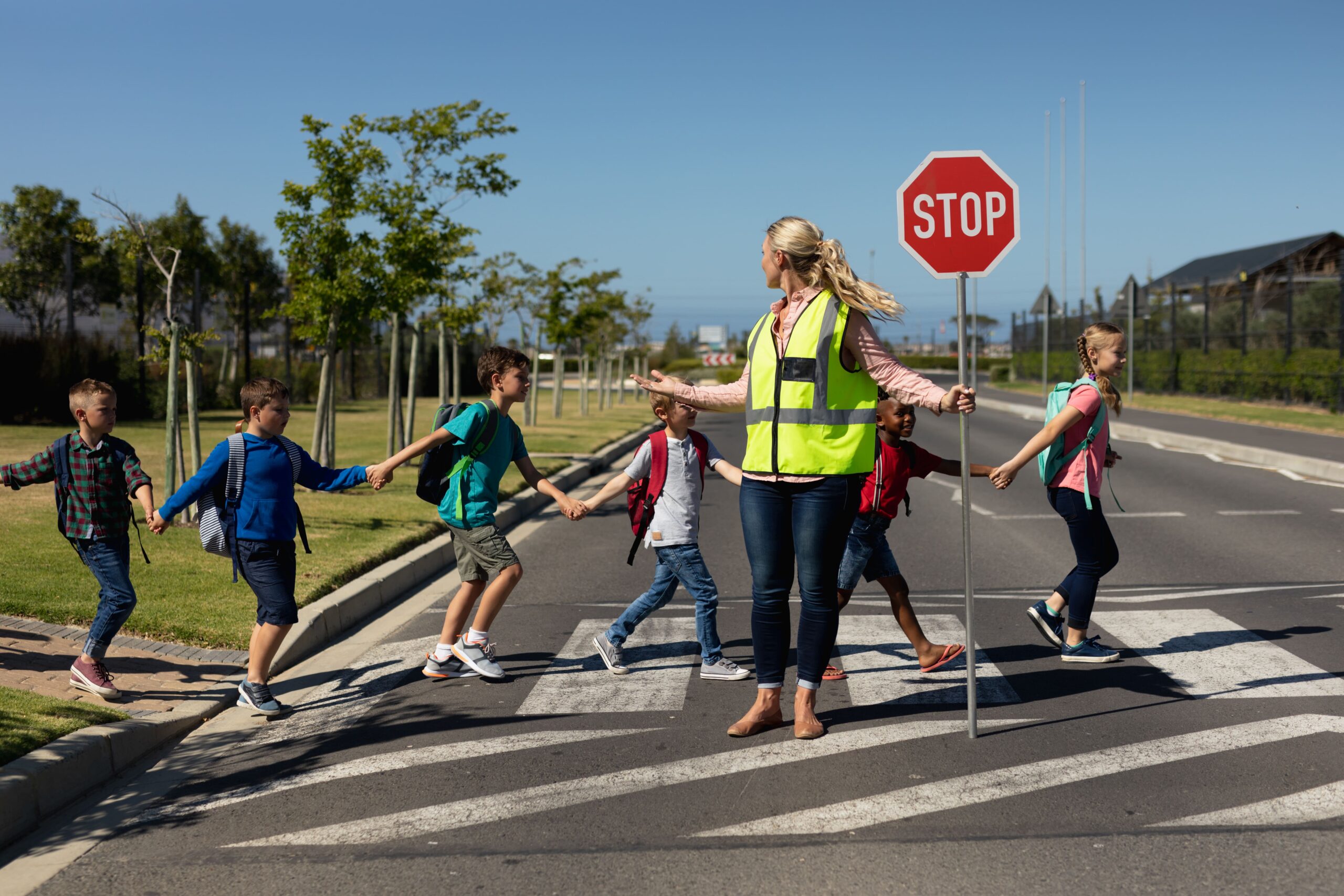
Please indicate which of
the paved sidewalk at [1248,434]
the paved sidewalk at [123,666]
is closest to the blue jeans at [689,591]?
the paved sidewalk at [123,666]

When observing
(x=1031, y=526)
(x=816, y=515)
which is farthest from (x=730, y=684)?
(x=1031, y=526)

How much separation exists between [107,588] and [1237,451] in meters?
16.2

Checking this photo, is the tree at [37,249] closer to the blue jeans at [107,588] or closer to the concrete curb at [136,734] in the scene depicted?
the concrete curb at [136,734]

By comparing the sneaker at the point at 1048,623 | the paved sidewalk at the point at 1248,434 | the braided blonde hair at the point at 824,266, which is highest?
the braided blonde hair at the point at 824,266

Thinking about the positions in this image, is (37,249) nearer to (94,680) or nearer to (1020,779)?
(94,680)

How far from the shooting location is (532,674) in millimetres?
6035

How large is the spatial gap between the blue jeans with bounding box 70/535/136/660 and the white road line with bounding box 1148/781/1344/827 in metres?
4.20

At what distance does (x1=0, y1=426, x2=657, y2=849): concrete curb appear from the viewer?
4.09 meters

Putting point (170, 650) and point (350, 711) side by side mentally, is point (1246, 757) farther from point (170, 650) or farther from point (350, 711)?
point (170, 650)

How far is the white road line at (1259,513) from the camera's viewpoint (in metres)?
11.7

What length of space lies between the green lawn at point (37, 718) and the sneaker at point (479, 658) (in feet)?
4.88

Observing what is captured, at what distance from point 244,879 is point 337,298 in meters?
10.5

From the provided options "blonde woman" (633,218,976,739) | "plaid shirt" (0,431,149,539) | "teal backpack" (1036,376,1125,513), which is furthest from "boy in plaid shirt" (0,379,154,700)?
"teal backpack" (1036,376,1125,513)

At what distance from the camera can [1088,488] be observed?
234 inches
